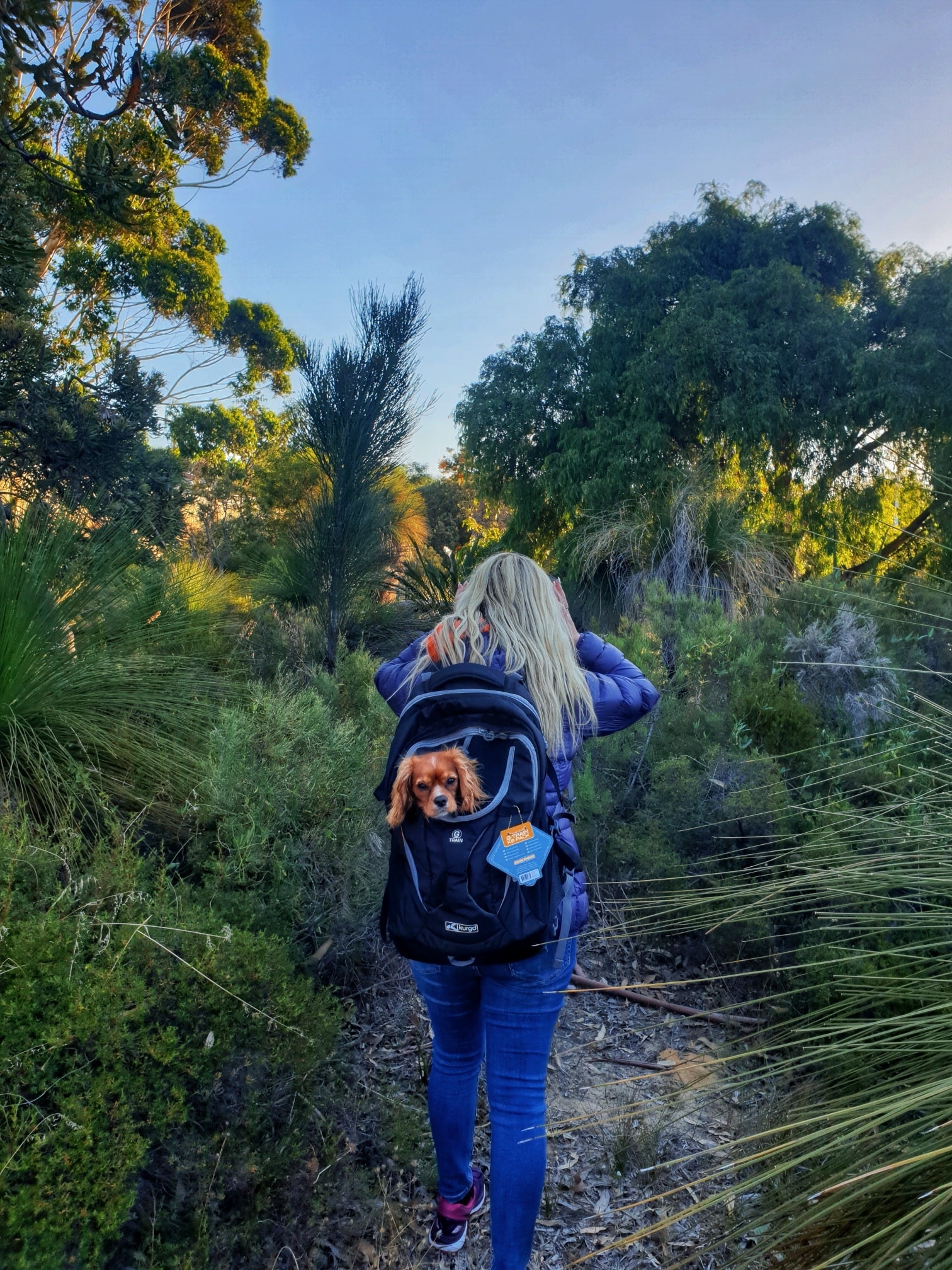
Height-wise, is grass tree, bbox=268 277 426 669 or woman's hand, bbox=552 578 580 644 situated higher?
grass tree, bbox=268 277 426 669

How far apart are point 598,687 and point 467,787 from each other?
2.12 ft

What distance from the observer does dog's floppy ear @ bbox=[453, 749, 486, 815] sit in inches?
69.7

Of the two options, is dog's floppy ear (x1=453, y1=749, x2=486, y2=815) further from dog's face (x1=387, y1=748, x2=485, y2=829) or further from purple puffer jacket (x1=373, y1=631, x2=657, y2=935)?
purple puffer jacket (x1=373, y1=631, x2=657, y2=935)

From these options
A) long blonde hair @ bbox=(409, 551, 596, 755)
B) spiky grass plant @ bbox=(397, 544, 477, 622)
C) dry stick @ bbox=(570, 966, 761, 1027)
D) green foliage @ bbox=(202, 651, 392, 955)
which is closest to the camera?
long blonde hair @ bbox=(409, 551, 596, 755)

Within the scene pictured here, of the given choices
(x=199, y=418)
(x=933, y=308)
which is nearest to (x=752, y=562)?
(x=933, y=308)

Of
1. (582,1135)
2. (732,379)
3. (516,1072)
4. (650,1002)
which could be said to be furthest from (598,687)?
(732,379)

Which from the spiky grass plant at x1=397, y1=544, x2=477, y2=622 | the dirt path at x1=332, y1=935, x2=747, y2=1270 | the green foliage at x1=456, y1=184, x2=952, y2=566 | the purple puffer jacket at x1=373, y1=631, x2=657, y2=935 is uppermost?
the green foliage at x1=456, y1=184, x2=952, y2=566

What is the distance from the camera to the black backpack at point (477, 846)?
5.79ft

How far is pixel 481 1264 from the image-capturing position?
7.38 ft

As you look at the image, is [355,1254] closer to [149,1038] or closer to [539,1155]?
[539,1155]

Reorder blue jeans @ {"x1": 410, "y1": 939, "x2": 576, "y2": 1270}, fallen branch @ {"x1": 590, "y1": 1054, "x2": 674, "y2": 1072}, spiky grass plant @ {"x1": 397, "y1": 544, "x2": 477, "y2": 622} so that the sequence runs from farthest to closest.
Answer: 1. spiky grass plant @ {"x1": 397, "y1": 544, "x2": 477, "y2": 622}
2. fallen branch @ {"x1": 590, "y1": 1054, "x2": 674, "y2": 1072}
3. blue jeans @ {"x1": 410, "y1": 939, "x2": 576, "y2": 1270}

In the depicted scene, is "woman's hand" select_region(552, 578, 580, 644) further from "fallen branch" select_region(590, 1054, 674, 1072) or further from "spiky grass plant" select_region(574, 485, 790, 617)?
"spiky grass plant" select_region(574, 485, 790, 617)

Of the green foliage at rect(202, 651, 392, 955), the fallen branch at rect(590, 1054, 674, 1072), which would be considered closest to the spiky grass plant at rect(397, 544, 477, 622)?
the green foliage at rect(202, 651, 392, 955)

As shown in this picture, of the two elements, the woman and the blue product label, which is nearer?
the blue product label
